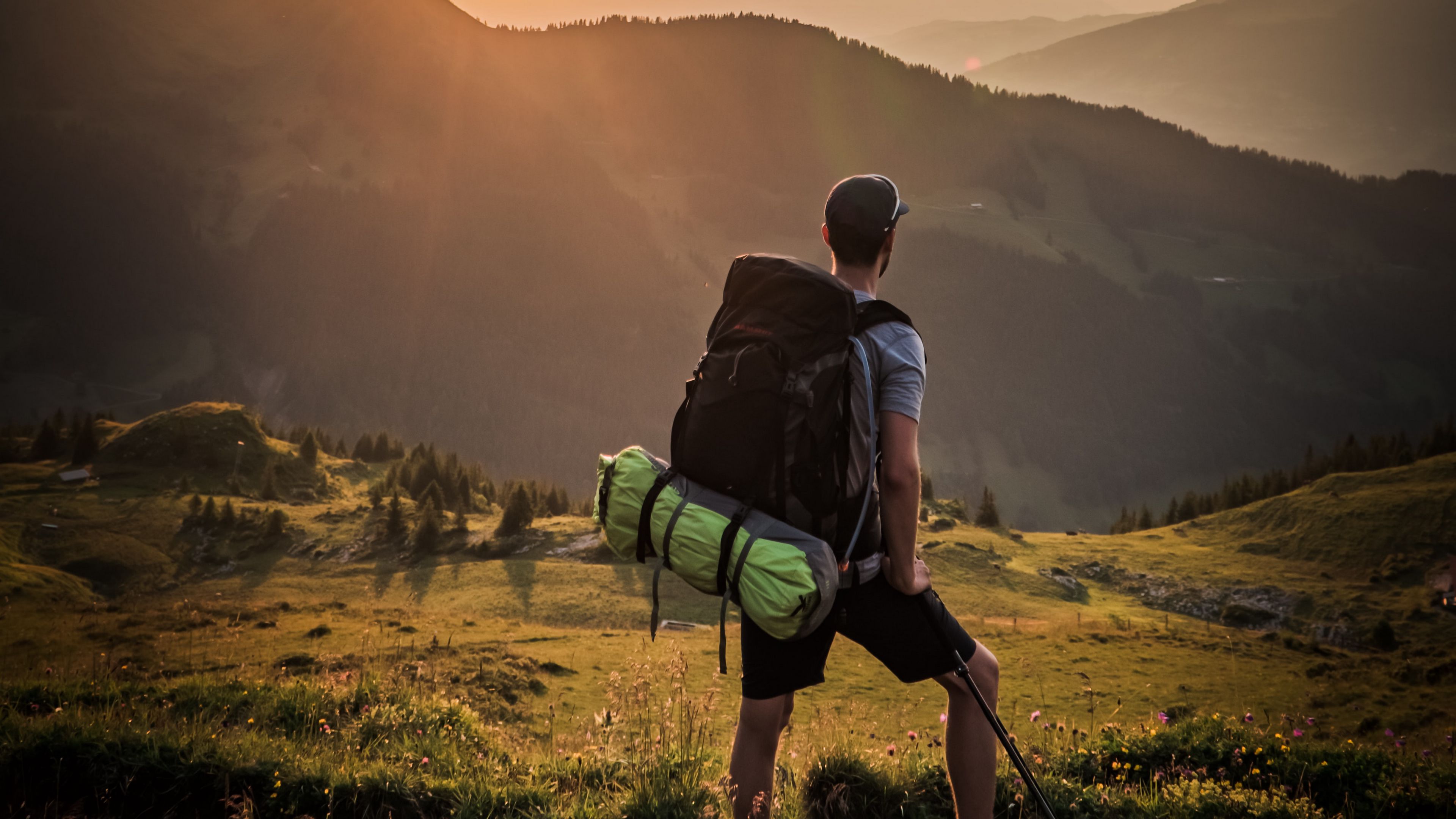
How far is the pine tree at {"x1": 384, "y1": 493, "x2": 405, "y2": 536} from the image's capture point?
22766 mm

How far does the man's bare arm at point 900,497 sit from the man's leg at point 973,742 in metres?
0.43

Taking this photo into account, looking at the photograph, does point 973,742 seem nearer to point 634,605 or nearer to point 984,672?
point 984,672

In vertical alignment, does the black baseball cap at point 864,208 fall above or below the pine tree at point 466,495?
above

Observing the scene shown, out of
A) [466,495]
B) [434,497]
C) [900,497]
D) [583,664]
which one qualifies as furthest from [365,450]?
[900,497]

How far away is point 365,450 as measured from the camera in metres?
36.1

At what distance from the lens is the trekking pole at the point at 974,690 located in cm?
300

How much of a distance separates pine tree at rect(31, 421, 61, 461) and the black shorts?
36601mm

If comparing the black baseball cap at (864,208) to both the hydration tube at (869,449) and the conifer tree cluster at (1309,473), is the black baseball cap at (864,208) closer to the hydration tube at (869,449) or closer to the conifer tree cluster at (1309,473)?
the hydration tube at (869,449)

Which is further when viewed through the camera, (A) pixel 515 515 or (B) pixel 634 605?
(A) pixel 515 515

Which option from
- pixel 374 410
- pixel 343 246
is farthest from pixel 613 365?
pixel 343 246

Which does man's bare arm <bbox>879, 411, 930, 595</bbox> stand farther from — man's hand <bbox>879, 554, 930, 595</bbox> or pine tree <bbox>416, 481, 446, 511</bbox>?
pine tree <bbox>416, 481, 446, 511</bbox>

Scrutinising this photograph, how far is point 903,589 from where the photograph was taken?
9.91 feet

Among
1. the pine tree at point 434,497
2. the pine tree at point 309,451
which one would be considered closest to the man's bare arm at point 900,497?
the pine tree at point 434,497

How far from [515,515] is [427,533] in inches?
103
